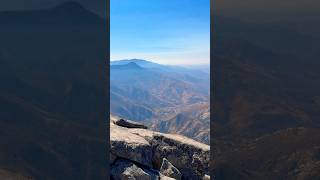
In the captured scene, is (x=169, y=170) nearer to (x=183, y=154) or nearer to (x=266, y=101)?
(x=183, y=154)

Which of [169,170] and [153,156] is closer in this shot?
[169,170]

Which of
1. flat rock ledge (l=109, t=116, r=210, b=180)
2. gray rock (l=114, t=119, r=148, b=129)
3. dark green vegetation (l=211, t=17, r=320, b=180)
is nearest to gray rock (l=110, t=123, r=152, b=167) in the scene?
flat rock ledge (l=109, t=116, r=210, b=180)

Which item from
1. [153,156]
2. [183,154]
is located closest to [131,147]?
[153,156]

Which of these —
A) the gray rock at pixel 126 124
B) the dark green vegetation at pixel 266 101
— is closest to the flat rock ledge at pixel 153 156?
the gray rock at pixel 126 124
